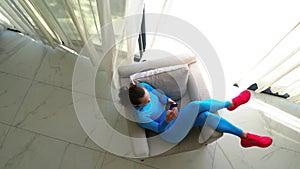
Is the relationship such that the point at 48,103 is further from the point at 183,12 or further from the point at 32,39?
the point at 183,12

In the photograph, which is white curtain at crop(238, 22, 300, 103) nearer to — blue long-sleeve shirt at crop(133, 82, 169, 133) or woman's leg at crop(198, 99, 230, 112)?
woman's leg at crop(198, 99, 230, 112)

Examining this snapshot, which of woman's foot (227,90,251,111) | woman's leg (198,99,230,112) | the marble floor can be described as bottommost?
the marble floor

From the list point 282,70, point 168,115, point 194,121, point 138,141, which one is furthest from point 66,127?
point 282,70

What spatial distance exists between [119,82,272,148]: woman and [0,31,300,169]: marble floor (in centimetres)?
39

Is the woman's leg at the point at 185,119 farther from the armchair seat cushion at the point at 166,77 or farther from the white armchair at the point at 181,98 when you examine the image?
the armchair seat cushion at the point at 166,77

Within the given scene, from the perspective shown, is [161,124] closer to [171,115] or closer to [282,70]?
[171,115]

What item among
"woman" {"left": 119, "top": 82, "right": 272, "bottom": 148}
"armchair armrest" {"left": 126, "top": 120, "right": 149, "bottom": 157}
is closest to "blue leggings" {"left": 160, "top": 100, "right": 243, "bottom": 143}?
"woman" {"left": 119, "top": 82, "right": 272, "bottom": 148}

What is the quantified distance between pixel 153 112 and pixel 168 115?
9 centimetres

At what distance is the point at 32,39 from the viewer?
2283 millimetres

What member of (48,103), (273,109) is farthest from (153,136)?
(273,109)

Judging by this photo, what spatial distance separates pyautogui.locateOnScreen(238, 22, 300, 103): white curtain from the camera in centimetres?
141

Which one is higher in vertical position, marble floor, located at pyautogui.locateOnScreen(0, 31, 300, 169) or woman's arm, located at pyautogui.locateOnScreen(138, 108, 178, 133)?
woman's arm, located at pyautogui.locateOnScreen(138, 108, 178, 133)

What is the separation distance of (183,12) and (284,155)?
1.25 meters

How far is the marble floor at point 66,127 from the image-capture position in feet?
6.20
